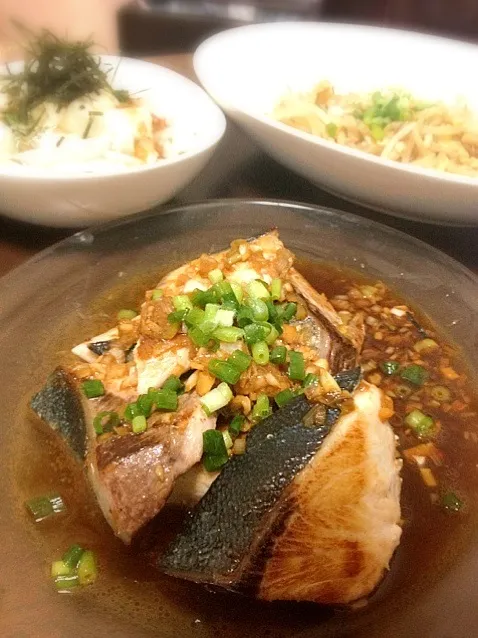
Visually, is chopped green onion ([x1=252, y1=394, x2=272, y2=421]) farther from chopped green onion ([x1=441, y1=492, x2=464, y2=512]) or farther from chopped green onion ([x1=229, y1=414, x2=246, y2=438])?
chopped green onion ([x1=441, y1=492, x2=464, y2=512])

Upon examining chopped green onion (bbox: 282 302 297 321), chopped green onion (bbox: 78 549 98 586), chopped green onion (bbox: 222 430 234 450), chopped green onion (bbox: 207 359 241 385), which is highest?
chopped green onion (bbox: 207 359 241 385)

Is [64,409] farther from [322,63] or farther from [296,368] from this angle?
[322,63]

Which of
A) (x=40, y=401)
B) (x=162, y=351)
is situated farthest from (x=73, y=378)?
(x=162, y=351)

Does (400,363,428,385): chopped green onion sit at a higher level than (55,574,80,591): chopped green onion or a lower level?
lower

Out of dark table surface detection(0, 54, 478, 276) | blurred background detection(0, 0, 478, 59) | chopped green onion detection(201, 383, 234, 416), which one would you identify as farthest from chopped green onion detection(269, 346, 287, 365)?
blurred background detection(0, 0, 478, 59)

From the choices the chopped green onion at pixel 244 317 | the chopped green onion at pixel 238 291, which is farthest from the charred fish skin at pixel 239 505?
the chopped green onion at pixel 238 291

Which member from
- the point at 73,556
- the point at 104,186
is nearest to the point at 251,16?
the point at 104,186

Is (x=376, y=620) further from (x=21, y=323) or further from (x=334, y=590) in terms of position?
(x=21, y=323)
